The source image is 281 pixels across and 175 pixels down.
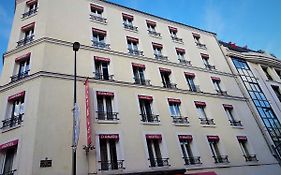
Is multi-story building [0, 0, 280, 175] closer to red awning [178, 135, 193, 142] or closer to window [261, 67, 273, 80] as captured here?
red awning [178, 135, 193, 142]

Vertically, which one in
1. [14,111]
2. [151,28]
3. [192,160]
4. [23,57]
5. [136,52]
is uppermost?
[151,28]

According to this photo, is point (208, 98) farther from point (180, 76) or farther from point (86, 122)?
point (86, 122)

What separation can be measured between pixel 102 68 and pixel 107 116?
3288 mm

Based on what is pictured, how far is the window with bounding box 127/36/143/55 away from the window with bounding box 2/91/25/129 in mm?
7233

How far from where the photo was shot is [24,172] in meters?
8.06

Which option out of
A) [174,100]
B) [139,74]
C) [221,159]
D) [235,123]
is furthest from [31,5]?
[235,123]

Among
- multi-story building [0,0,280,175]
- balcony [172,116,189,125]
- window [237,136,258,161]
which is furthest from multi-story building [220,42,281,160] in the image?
balcony [172,116,189,125]

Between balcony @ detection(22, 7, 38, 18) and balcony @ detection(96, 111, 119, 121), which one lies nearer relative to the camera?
balcony @ detection(96, 111, 119, 121)

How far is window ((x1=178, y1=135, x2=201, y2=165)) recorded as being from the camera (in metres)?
11.5

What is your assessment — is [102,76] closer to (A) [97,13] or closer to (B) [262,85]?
(A) [97,13]

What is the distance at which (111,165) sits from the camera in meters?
9.57

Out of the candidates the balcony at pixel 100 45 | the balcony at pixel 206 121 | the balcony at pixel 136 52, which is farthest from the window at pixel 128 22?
the balcony at pixel 206 121

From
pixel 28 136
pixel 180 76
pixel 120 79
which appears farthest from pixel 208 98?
pixel 28 136

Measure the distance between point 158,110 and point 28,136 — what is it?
6.74 m
